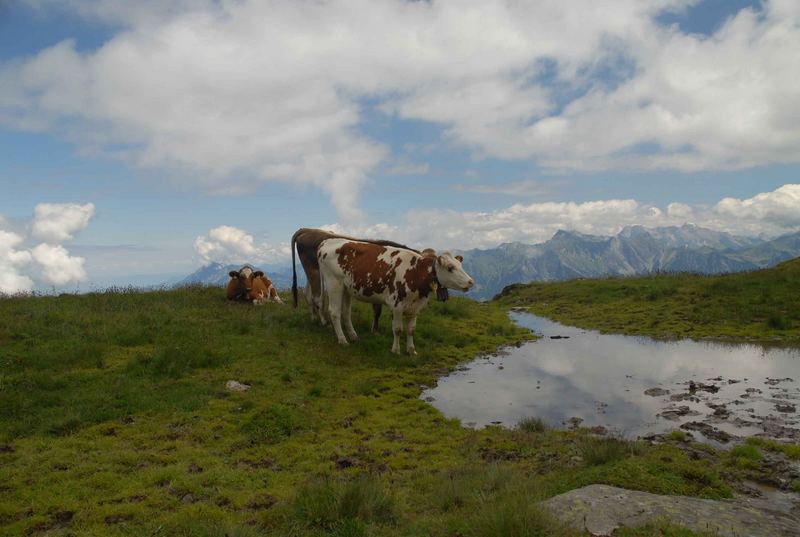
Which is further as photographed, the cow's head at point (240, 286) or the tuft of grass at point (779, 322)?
the cow's head at point (240, 286)

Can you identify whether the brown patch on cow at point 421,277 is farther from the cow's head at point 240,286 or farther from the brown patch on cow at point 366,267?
the cow's head at point 240,286

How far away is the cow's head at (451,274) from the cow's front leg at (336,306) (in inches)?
130

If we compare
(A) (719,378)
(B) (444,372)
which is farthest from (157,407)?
(A) (719,378)

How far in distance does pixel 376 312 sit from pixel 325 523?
38.4 feet

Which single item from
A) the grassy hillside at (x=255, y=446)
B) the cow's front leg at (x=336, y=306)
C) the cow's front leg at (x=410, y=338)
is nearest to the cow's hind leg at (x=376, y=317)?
the grassy hillside at (x=255, y=446)

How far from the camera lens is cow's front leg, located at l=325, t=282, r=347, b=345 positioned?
1531cm

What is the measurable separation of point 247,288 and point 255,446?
13.2 meters

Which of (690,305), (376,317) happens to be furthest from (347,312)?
(690,305)

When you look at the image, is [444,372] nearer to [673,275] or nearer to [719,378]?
[719,378]

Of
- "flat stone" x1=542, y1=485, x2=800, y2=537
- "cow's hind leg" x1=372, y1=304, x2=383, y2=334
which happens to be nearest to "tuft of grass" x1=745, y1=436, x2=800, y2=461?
"flat stone" x1=542, y1=485, x2=800, y2=537

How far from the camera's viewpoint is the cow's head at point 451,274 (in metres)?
14.3

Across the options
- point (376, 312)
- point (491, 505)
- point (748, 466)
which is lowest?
point (748, 466)

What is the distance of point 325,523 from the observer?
5.32 meters

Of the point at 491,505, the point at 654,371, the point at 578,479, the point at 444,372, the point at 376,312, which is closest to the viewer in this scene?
the point at 491,505
